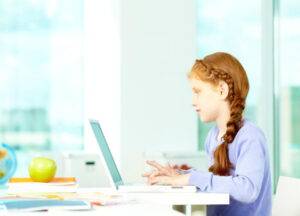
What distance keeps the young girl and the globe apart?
2.20 metres

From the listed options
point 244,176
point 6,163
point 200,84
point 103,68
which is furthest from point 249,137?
point 103,68

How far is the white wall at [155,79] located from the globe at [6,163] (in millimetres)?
872

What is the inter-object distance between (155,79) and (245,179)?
272 cm

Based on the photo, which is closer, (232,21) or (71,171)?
(71,171)

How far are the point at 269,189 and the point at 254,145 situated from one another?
0.23m

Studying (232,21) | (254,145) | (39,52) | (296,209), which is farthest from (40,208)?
(232,21)

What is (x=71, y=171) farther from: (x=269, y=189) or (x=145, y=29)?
(x=269, y=189)

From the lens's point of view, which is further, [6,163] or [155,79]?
[155,79]

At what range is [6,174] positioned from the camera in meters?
3.92

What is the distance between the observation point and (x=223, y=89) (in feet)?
6.49

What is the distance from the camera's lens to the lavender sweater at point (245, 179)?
5.80 ft

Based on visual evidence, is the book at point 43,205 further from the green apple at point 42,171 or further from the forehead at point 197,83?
the forehead at point 197,83

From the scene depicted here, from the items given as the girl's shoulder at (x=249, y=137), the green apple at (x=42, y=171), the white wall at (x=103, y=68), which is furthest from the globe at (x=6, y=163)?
the girl's shoulder at (x=249, y=137)

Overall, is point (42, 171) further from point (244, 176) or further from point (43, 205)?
point (244, 176)
